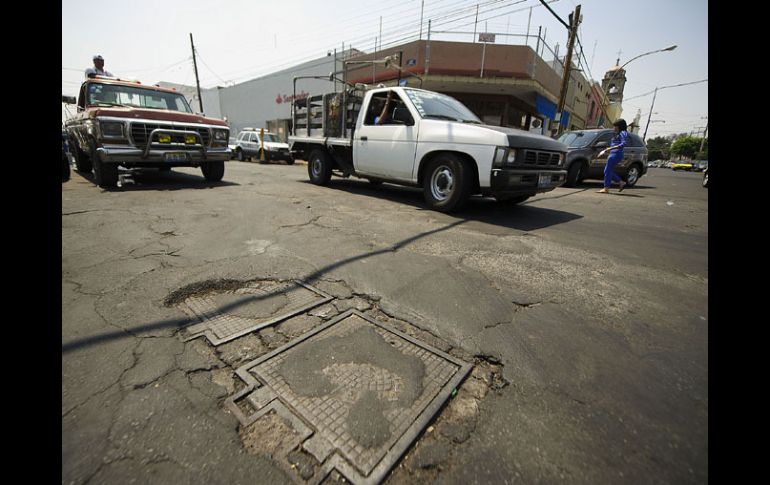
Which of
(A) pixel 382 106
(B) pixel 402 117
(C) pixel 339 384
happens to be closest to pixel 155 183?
(A) pixel 382 106

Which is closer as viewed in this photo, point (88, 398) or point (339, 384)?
point (88, 398)

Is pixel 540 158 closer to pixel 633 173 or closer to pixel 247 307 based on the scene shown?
pixel 247 307

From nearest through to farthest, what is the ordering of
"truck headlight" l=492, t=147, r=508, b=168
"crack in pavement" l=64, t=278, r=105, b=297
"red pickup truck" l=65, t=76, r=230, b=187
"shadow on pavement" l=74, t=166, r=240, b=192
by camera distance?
"crack in pavement" l=64, t=278, r=105, b=297 → "truck headlight" l=492, t=147, r=508, b=168 → "red pickup truck" l=65, t=76, r=230, b=187 → "shadow on pavement" l=74, t=166, r=240, b=192

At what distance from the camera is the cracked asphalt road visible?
3.76 feet

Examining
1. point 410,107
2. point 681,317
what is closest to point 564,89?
point 410,107

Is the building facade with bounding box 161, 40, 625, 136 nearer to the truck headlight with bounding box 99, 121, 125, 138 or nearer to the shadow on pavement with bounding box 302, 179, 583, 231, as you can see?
the shadow on pavement with bounding box 302, 179, 583, 231

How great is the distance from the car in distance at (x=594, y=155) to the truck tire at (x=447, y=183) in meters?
6.60

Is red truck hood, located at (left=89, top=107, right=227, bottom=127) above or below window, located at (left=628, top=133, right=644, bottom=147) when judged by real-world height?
below

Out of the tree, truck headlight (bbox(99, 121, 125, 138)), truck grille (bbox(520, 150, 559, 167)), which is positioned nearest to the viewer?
truck grille (bbox(520, 150, 559, 167))

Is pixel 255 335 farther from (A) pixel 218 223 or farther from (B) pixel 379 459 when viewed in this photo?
(A) pixel 218 223

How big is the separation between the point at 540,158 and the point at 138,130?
684 centimetres

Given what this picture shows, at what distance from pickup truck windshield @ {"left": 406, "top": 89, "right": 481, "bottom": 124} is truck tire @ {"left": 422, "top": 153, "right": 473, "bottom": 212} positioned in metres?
0.81

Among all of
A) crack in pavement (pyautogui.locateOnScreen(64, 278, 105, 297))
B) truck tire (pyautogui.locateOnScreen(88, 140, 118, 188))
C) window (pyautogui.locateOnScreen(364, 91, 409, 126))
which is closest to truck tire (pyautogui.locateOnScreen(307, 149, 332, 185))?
window (pyautogui.locateOnScreen(364, 91, 409, 126))

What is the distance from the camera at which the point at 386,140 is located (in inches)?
Answer: 218
